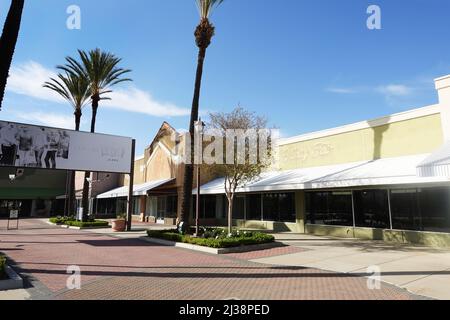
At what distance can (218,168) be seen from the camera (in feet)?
59.3

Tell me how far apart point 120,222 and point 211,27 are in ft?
47.6

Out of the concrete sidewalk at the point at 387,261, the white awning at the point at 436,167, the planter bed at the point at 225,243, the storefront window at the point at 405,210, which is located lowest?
the concrete sidewalk at the point at 387,261

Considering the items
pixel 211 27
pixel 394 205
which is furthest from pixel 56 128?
pixel 394 205

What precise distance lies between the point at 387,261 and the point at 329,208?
28.7 feet

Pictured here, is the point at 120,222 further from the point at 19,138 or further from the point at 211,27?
the point at 211,27

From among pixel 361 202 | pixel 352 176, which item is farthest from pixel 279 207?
pixel 352 176

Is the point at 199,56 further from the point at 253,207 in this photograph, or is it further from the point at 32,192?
the point at 32,192

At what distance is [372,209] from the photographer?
58.7 feet

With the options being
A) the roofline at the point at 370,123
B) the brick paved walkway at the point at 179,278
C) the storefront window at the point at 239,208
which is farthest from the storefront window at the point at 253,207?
the brick paved walkway at the point at 179,278

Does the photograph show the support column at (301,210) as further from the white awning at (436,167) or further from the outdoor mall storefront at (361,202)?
the white awning at (436,167)

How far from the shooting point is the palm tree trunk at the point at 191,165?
59.0 feet

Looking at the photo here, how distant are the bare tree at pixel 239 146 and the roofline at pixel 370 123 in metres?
5.15

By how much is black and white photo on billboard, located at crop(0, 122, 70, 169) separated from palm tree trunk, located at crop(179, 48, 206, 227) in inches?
485

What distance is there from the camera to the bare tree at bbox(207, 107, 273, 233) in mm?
17422
